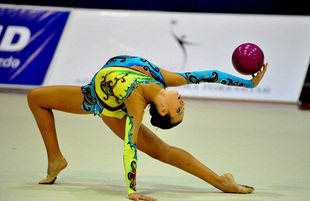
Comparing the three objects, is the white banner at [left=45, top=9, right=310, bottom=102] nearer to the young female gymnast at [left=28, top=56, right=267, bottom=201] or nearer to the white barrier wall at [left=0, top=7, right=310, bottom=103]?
the white barrier wall at [left=0, top=7, right=310, bottom=103]

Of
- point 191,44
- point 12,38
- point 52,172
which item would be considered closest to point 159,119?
point 52,172

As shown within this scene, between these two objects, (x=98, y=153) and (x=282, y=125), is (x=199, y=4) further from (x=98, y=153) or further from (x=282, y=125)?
(x=98, y=153)

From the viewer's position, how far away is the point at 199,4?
9.70 m

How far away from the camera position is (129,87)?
125 inches

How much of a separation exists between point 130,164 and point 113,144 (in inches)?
81.3

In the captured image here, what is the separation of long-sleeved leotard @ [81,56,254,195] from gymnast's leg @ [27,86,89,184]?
0.29 feet

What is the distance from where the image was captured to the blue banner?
9461mm

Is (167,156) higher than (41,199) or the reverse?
higher

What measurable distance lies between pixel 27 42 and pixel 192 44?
10.4 ft

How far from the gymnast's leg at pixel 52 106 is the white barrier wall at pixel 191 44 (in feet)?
17.5

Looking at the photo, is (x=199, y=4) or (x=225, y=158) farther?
(x=199, y=4)

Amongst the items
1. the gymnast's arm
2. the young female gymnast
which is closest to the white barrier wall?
the gymnast's arm

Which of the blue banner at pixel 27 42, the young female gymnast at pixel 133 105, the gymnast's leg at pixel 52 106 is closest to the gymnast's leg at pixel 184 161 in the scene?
the young female gymnast at pixel 133 105

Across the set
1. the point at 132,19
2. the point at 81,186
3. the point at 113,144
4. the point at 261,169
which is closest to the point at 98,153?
the point at 113,144
